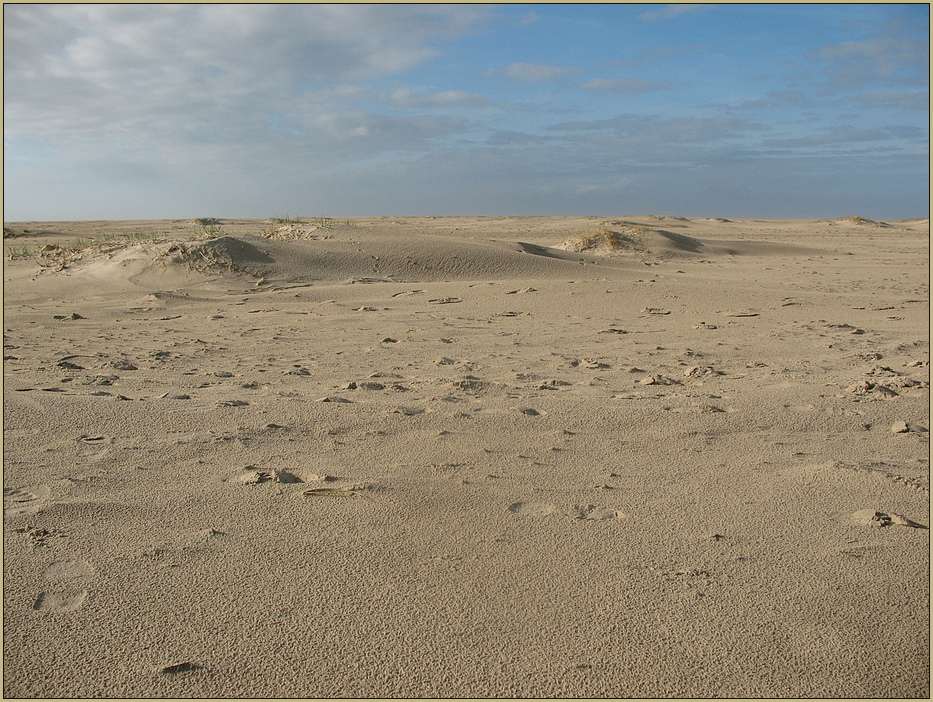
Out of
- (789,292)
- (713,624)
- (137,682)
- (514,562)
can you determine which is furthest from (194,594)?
(789,292)

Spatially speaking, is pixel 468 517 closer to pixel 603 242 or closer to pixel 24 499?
pixel 24 499

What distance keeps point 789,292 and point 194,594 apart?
22.6 feet

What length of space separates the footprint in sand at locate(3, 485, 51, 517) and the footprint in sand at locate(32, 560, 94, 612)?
1.15 ft

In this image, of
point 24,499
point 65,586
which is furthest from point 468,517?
point 24,499

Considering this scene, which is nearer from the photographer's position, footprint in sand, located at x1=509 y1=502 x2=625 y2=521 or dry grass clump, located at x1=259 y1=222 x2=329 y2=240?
footprint in sand, located at x1=509 y1=502 x2=625 y2=521

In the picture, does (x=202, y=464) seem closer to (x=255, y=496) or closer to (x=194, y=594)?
(x=255, y=496)

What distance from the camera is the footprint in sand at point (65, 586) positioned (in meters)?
1.61

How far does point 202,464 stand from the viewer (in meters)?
2.43

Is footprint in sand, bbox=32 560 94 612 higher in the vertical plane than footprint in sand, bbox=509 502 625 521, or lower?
lower

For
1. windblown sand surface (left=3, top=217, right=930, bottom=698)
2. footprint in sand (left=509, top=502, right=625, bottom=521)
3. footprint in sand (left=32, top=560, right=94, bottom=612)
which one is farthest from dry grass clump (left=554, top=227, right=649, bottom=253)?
footprint in sand (left=32, top=560, right=94, bottom=612)

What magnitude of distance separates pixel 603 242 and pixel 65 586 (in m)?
11.6

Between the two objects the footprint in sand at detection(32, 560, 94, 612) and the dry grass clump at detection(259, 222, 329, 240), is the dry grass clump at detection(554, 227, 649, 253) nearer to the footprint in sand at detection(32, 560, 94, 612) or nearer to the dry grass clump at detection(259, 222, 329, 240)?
the dry grass clump at detection(259, 222, 329, 240)

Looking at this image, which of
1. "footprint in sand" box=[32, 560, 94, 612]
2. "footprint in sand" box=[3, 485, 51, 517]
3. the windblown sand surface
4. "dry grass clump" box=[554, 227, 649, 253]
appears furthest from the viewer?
"dry grass clump" box=[554, 227, 649, 253]

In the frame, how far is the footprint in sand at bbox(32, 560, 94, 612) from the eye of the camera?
1.61 metres
